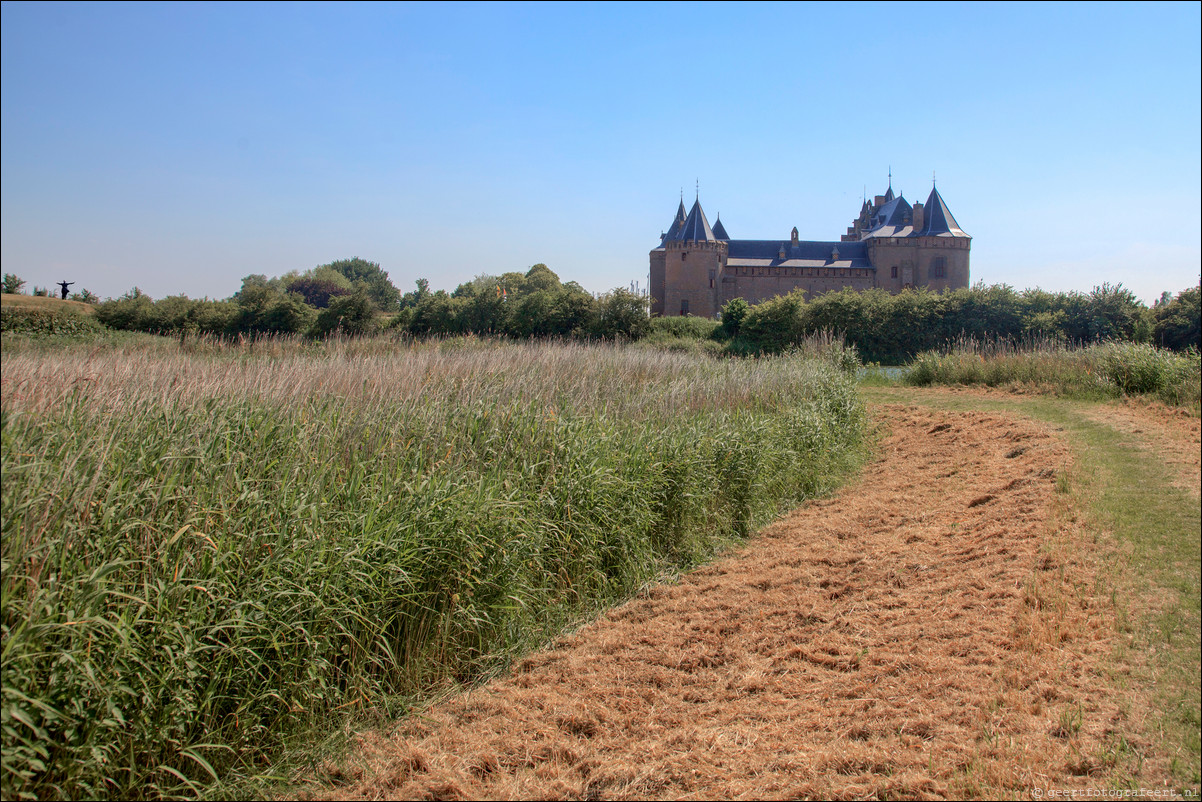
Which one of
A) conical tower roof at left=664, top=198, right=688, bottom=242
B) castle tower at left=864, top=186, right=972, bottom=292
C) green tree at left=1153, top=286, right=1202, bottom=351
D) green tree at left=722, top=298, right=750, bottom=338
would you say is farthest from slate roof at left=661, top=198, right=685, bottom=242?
green tree at left=1153, top=286, right=1202, bottom=351

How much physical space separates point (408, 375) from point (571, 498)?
8.44ft

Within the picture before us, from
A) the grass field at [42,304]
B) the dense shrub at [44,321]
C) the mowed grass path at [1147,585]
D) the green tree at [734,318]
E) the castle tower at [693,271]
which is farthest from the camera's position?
the castle tower at [693,271]

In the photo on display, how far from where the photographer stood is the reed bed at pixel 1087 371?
774 centimetres

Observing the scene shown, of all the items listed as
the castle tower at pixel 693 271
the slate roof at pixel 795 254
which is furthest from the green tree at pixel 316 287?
the slate roof at pixel 795 254

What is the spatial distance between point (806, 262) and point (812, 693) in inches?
2017

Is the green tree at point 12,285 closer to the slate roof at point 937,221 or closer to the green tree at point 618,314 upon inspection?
the green tree at point 618,314

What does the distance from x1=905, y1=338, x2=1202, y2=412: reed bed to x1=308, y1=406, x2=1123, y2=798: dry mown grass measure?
8.79 feet

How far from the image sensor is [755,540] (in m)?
6.95

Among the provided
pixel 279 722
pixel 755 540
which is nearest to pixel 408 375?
pixel 755 540

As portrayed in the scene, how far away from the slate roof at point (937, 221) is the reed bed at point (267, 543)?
47.9m

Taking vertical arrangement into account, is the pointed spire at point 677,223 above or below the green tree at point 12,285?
above

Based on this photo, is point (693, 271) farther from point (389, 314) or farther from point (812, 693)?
point (812, 693)

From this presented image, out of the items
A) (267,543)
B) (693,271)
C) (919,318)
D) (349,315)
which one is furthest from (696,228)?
(267,543)

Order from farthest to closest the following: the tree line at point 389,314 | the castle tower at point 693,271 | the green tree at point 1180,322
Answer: the castle tower at point 693,271 < the green tree at point 1180,322 < the tree line at point 389,314
